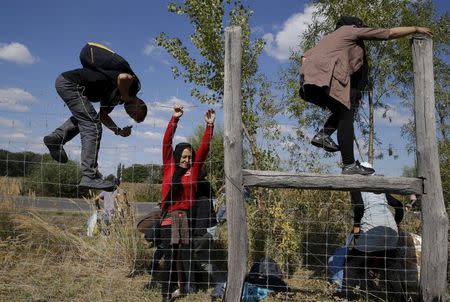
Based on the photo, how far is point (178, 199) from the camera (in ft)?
15.2

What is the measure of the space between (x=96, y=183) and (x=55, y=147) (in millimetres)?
625

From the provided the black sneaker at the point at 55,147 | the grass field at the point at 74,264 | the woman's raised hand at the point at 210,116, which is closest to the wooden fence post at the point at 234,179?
the woman's raised hand at the point at 210,116

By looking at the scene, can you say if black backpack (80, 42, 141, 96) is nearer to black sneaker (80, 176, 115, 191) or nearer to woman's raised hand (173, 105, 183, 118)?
woman's raised hand (173, 105, 183, 118)

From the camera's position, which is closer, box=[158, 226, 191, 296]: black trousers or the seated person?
the seated person

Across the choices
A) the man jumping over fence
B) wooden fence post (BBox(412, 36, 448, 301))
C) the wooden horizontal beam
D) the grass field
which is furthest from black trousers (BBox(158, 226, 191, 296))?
wooden fence post (BBox(412, 36, 448, 301))

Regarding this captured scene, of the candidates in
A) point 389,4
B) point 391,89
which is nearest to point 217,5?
point 389,4

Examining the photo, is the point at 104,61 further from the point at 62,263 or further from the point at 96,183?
the point at 62,263

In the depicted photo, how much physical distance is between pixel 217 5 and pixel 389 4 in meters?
3.41

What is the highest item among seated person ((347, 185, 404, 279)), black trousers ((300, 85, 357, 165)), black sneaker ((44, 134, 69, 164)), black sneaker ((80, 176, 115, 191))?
black trousers ((300, 85, 357, 165))

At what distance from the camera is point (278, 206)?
5293 millimetres

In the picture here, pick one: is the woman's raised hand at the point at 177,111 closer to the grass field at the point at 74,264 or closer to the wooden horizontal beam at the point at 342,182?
the wooden horizontal beam at the point at 342,182

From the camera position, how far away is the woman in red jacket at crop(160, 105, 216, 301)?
4.46 metres

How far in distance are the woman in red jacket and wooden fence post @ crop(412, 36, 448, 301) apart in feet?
6.50

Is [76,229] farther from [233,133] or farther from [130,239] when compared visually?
[233,133]
